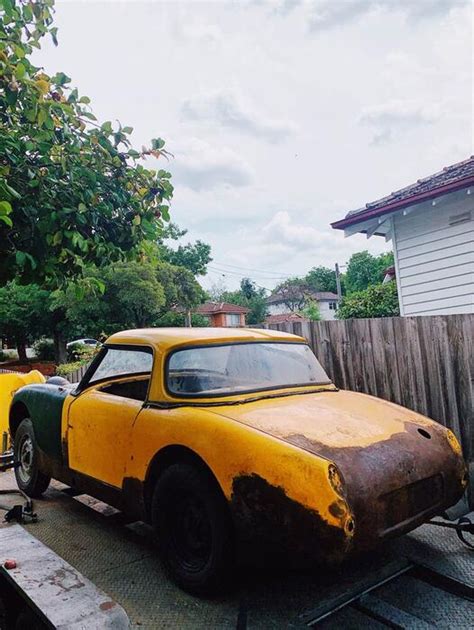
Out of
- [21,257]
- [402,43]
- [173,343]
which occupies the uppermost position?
[402,43]

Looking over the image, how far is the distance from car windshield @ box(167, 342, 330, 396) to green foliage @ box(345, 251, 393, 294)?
5821 cm

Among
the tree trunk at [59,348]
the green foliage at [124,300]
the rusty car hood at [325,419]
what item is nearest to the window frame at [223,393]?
the rusty car hood at [325,419]

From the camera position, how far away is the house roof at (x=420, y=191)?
6.49m

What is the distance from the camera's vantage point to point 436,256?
7285mm

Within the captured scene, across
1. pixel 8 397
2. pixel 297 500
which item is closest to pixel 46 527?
pixel 297 500

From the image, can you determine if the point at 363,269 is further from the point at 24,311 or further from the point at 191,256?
the point at 24,311

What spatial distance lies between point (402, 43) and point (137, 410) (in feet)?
22.8

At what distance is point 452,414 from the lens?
390 centimetres

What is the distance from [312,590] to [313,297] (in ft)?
218

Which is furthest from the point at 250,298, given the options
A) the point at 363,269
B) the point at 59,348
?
the point at 59,348

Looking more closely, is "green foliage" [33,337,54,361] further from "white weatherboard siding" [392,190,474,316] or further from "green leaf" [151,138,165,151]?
"green leaf" [151,138,165,151]

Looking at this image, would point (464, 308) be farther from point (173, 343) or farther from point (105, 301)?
point (105, 301)

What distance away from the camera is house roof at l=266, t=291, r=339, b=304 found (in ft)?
228

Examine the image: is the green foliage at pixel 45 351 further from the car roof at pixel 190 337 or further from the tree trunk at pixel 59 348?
the car roof at pixel 190 337
